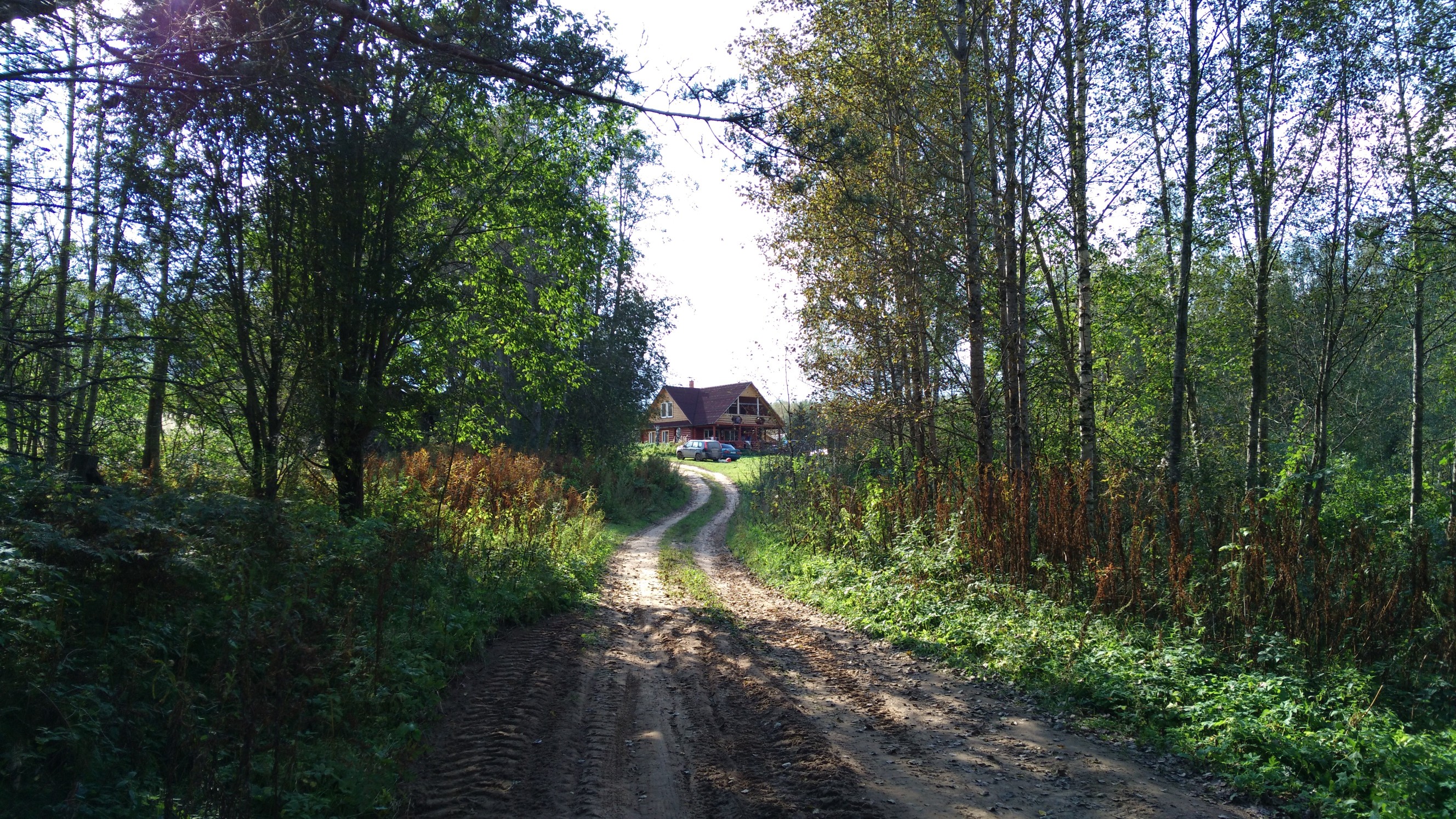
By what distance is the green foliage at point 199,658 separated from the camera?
358 centimetres

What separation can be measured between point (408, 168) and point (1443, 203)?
1720 centimetres

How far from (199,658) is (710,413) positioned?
201ft

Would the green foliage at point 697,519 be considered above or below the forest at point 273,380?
below

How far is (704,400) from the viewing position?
68562 millimetres

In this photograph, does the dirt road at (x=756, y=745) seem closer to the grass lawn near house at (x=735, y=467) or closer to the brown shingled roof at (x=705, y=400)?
the grass lawn near house at (x=735, y=467)

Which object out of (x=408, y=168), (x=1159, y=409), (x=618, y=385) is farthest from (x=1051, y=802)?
(x=618, y=385)

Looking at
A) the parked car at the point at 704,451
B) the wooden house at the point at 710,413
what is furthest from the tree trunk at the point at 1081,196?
the wooden house at the point at 710,413

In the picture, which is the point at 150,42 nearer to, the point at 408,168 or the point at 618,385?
the point at 408,168

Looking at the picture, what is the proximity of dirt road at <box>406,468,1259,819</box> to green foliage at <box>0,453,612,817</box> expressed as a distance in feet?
1.78

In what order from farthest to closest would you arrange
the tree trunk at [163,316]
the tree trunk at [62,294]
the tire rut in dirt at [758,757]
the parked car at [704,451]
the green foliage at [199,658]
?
the parked car at [704,451], the tree trunk at [163,316], the tree trunk at [62,294], the tire rut in dirt at [758,757], the green foliage at [199,658]

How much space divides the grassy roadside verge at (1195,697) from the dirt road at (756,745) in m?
0.37

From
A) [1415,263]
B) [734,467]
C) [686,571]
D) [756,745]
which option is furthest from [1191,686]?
[734,467]

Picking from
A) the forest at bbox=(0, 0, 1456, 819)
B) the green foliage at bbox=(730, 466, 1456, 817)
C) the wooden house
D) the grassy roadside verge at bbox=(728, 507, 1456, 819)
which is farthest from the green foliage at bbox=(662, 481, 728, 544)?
the wooden house

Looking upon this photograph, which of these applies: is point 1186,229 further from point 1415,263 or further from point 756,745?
point 756,745
